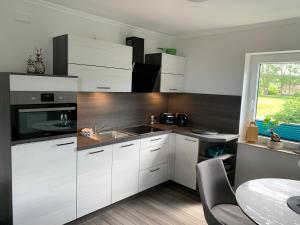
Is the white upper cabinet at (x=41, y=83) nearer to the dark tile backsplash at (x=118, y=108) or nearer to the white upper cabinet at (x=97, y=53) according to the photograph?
the white upper cabinet at (x=97, y=53)

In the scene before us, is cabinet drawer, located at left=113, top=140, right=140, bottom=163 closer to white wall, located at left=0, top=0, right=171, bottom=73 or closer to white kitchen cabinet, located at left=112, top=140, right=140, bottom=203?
white kitchen cabinet, located at left=112, top=140, right=140, bottom=203

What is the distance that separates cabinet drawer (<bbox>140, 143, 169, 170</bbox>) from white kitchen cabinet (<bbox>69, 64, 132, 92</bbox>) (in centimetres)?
84

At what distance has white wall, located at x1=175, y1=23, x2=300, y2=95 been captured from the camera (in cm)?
287

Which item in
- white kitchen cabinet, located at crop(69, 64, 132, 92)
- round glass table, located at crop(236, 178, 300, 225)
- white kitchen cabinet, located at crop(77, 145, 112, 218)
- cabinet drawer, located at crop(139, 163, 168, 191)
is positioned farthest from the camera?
cabinet drawer, located at crop(139, 163, 168, 191)

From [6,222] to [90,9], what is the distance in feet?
7.55

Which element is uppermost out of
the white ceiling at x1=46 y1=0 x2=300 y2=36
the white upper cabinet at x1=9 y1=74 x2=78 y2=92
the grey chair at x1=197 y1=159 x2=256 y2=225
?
the white ceiling at x1=46 y1=0 x2=300 y2=36

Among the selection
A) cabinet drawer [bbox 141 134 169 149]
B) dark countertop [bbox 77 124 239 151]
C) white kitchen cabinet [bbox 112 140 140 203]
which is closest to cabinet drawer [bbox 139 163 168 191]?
white kitchen cabinet [bbox 112 140 140 203]

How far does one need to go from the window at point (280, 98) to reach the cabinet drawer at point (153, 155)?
1337 mm

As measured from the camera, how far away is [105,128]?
3215 mm

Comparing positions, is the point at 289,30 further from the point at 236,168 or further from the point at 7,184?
the point at 7,184

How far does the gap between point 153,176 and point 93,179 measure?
974 mm

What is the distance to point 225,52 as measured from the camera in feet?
11.0

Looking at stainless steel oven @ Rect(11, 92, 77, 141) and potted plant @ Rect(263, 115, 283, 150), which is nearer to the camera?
stainless steel oven @ Rect(11, 92, 77, 141)

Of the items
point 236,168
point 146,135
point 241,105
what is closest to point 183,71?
point 241,105
